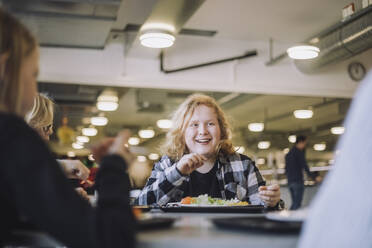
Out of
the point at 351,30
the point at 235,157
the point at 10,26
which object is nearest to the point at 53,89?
the point at 351,30

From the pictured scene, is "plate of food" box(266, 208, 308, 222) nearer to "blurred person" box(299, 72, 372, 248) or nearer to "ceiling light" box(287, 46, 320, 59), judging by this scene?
"blurred person" box(299, 72, 372, 248)

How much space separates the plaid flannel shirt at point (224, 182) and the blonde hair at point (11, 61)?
1.28 m

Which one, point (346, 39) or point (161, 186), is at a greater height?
point (346, 39)

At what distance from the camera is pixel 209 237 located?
1011mm

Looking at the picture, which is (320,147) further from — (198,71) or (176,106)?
(198,71)

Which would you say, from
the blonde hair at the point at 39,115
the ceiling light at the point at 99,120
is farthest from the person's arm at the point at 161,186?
the ceiling light at the point at 99,120

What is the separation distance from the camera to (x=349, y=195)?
976 mm

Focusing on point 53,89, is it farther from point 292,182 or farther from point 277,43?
point 292,182

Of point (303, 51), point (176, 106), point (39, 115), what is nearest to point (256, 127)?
point (176, 106)

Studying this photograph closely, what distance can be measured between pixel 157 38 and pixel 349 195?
13.5ft

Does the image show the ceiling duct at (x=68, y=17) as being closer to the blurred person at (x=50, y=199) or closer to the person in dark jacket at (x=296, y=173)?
the blurred person at (x=50, y=199)

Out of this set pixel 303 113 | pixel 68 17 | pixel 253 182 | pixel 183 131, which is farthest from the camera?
pixel 303 113

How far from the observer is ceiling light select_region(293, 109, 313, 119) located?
7859mm

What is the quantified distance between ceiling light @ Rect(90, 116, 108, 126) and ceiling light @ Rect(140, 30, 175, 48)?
96.0 inches
